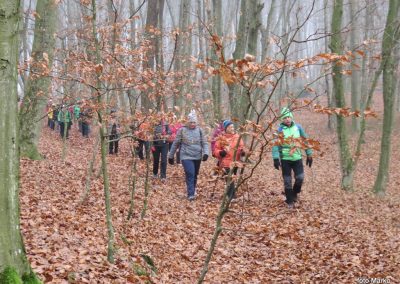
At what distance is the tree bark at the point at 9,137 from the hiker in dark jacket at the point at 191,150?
255 inches

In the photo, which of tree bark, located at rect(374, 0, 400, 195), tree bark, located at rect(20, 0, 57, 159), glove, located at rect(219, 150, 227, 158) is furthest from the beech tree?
tree bark, located at rect(374, 0, 400, 195)

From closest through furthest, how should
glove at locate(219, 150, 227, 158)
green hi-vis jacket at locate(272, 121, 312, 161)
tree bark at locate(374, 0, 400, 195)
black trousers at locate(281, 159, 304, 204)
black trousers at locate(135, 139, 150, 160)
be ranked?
black trousers at locate(135, 139, 150, 160), green hi-vis jacket at locate(272, 121, 312, 161), black trousers at locate(281, 159, 304, 204), glove at locate(219, 150, 227, 158), tree bark at locate(374, 0, 400, 195)

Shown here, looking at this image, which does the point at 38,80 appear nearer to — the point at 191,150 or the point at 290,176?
the point at 191,150

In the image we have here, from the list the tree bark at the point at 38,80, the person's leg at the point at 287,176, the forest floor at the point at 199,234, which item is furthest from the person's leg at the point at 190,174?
the tree bark at the point at 38,80

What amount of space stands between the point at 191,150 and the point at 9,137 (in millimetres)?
6746

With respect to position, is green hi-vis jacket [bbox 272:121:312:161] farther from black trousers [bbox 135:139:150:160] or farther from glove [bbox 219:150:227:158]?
black trousers [bbox 135:139:150:160]

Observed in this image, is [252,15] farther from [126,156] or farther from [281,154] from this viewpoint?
[126,156]

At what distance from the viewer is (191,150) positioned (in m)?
9.92

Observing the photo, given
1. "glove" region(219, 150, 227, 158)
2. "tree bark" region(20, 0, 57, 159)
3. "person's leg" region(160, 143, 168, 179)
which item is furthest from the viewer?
"person's leg" region(160, 143, 168, 179)

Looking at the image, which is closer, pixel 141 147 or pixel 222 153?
pixel 222 153

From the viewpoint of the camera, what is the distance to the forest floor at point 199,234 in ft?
18.1

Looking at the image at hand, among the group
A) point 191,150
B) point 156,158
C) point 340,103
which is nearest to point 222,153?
point 191,150

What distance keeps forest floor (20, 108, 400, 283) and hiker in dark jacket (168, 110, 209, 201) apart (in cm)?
47

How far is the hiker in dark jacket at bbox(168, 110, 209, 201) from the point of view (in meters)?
9.86
